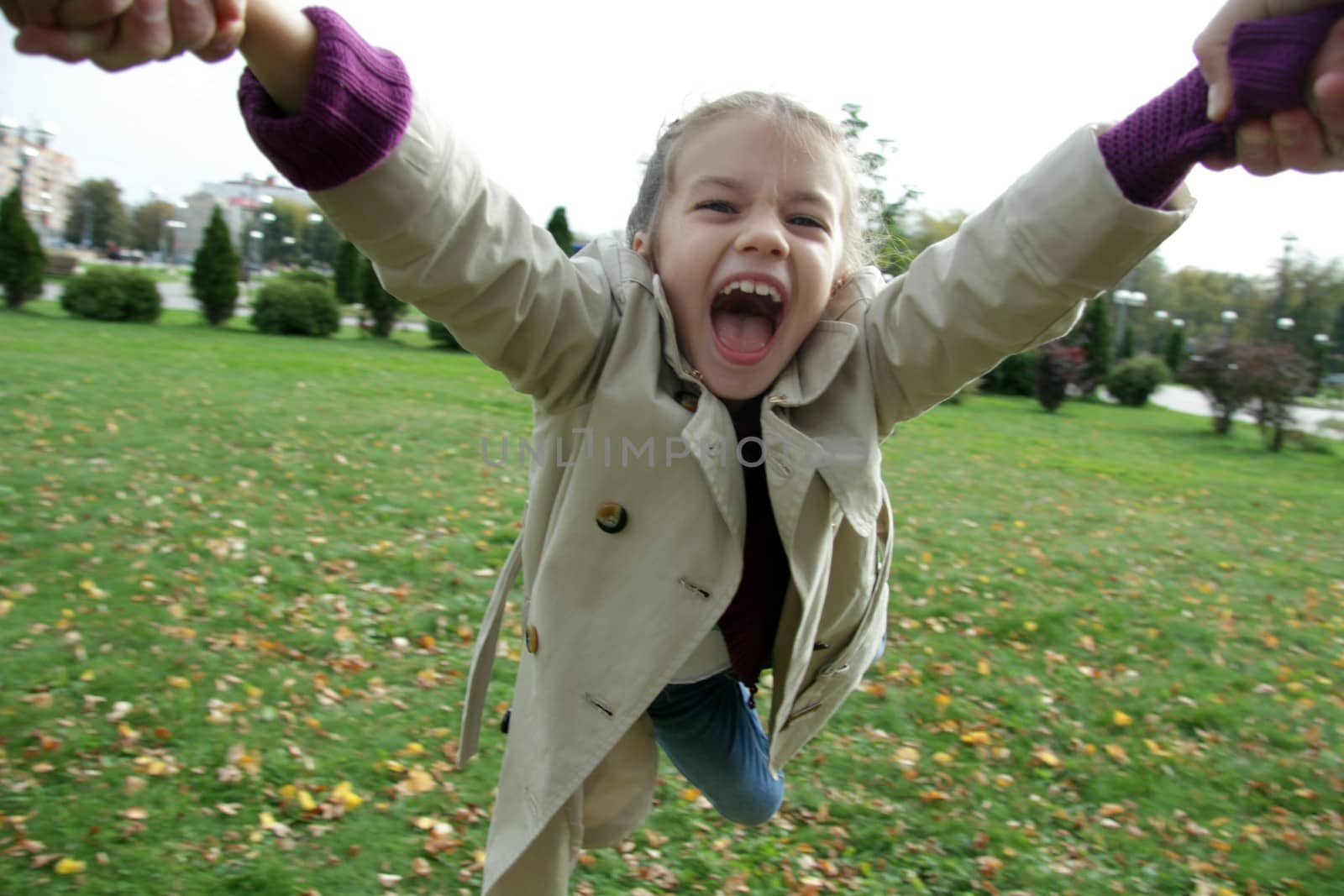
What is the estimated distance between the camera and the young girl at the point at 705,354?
154cm

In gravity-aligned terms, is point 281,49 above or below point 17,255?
above

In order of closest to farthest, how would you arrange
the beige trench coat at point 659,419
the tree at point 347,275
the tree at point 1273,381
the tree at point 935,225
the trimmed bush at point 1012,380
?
the beige trench coat at point 659,419 → the tree at point 1273,381 → the tree at point 347,275 → the trimmed bush at point 1012,380 → the tree at point 935,225

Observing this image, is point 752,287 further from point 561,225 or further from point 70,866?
point 561,225

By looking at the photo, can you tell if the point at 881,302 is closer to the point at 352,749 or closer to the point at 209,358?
the point at 352,749

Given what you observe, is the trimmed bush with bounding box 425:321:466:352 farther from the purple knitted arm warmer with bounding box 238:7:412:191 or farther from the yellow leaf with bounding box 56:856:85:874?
the purple knitted arm warmer with bounding box 238:7:412:191

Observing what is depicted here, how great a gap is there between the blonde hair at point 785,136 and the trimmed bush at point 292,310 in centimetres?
1888

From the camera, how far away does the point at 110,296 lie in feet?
58.5

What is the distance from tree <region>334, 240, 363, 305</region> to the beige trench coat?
22.6 m

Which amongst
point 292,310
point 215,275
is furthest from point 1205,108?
point 215,275

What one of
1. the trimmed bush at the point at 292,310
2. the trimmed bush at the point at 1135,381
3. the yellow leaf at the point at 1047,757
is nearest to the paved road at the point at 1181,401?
the trimmed bush at the point at 1135,381

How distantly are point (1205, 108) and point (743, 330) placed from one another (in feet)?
3.00

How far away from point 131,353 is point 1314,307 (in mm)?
47861

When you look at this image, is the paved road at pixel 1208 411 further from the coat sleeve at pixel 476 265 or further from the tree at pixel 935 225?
the coat sleeve at pixel 476 265

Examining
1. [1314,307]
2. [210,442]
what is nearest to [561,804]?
[210,442]
